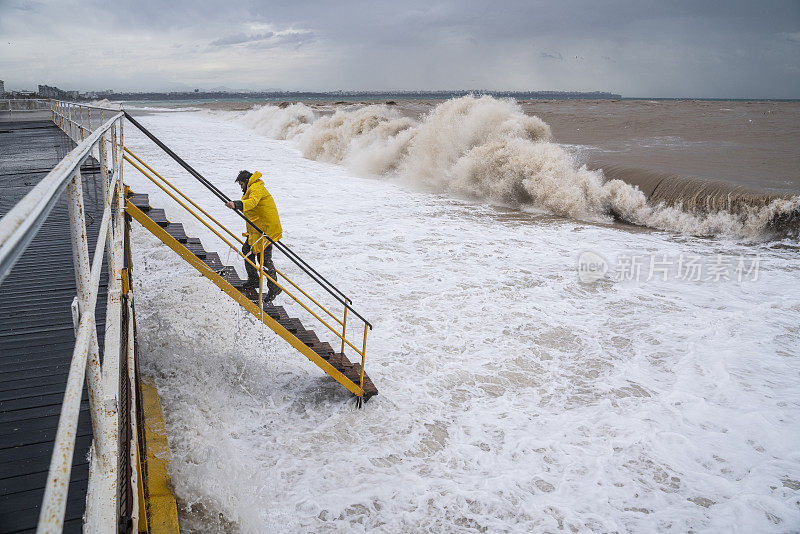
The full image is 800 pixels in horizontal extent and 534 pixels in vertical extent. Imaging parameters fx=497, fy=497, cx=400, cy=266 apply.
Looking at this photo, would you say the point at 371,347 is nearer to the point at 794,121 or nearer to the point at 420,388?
the point at 420,388

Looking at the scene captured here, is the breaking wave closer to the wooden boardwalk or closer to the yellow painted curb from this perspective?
the yellow painted curb

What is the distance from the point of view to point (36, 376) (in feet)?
10.2

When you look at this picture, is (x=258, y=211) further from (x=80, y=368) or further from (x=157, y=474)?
(x=80, y=368)

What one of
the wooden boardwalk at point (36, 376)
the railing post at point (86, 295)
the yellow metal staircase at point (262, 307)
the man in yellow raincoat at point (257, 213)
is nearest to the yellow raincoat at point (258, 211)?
the man in yellow raincoat at point (257, 213)

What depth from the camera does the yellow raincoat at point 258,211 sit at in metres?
5.80

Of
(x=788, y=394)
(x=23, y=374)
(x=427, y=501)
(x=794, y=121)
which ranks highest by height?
(x=794, y=121)

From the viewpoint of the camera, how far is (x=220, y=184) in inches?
706

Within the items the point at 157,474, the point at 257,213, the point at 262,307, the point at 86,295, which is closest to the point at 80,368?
the point at 86,295

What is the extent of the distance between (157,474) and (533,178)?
48.7ft

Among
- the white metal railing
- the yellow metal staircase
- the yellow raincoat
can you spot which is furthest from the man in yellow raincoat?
the white metal railing

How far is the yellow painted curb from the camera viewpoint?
3.66m

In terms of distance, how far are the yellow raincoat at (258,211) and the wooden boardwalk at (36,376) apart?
167cm

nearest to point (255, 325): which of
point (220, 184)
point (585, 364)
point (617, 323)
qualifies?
point (585, 364)

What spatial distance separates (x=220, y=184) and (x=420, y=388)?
14.4m
